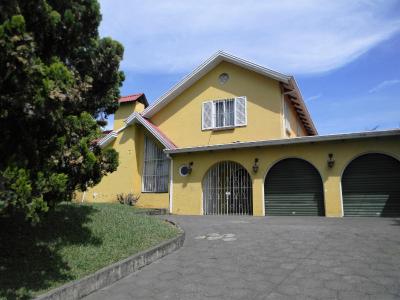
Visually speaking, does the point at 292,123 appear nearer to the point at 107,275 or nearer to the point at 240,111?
the point at 240,111

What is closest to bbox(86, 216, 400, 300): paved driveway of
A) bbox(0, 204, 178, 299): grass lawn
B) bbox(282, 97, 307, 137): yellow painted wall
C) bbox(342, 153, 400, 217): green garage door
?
bbox(0, 204, 178, 299): grass lawn

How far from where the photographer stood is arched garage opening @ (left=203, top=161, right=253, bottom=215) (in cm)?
1516

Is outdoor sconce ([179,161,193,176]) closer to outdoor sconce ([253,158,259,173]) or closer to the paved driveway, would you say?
outdoor sconce ([253,158,259,173])

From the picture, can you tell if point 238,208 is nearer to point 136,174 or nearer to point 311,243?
point 136,174

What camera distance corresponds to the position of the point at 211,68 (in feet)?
58.3

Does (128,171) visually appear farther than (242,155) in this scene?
Yes

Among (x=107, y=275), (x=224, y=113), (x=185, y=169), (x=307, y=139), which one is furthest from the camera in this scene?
(x=224, y=113)

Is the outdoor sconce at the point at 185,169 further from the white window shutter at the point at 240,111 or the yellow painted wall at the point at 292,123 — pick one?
the yellow painted wall at the point at 292,123

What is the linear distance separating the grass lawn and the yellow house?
17.2 feet

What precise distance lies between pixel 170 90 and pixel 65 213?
35.8 ft

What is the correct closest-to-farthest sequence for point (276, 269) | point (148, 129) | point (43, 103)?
1. point (43, 103)
2. point (276, 269)
3. point (148, 129)

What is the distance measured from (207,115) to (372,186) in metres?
8.30

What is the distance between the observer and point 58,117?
14.6ft

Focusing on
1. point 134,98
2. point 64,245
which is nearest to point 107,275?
point 64,245
